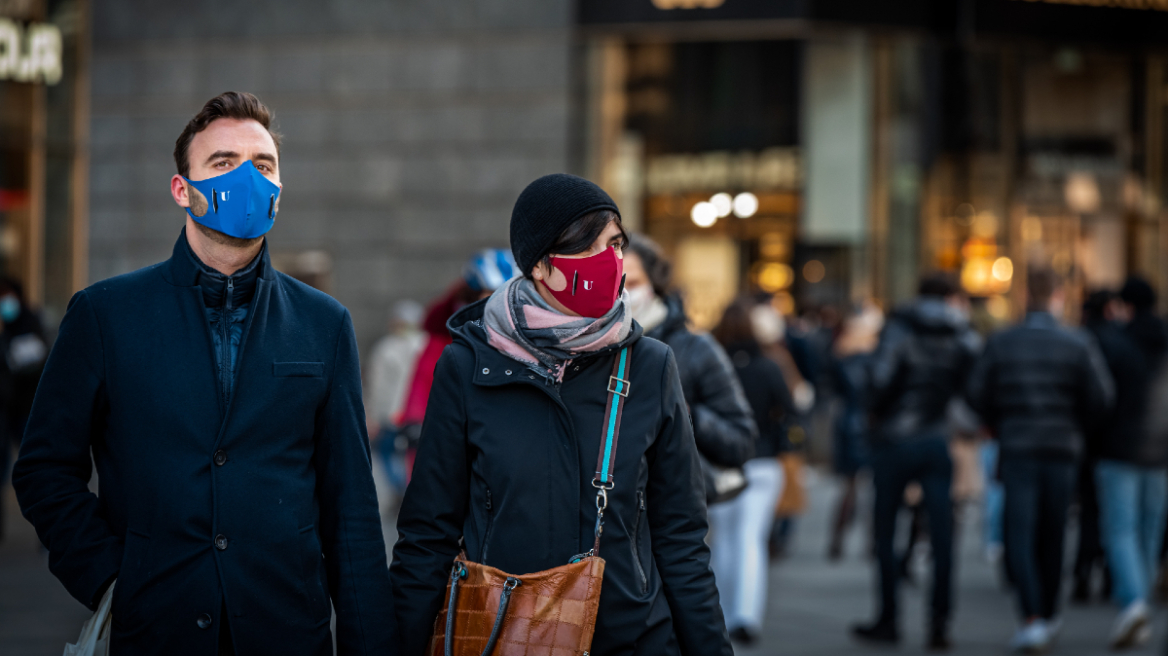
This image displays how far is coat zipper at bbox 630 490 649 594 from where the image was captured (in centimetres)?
299

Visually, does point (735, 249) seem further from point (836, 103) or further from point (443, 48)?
point (443, 48)

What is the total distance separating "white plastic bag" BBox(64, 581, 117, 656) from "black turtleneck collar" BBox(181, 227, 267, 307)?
66cm

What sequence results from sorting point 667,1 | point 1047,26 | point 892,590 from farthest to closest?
point 1047,26
point 667,1
point 892,590

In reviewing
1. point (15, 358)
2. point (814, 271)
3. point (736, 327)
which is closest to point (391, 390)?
point (15, 358)

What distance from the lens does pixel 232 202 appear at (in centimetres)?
294

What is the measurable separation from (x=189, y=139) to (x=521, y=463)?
42.1 inches

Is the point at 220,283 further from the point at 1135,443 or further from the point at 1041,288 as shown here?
the point at 1135,443

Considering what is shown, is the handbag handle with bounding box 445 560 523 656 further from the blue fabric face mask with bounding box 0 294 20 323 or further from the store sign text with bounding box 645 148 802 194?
the store sign text with bounding box 645 148 802 194

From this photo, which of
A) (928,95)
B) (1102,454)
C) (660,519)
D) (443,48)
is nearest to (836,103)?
(928,95)

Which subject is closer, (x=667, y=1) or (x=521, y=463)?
(x=521, y=463)

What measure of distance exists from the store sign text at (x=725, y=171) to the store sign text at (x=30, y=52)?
8002 millimetres

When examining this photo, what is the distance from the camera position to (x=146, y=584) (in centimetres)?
278

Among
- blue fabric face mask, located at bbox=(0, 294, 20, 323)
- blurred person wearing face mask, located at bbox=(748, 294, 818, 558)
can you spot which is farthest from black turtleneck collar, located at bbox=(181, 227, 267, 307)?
blue fabric face mask, located at bbox=(0, 294, 20, 323)

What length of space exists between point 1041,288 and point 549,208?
210 inches
